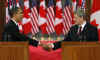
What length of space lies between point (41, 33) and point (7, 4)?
1.25 m

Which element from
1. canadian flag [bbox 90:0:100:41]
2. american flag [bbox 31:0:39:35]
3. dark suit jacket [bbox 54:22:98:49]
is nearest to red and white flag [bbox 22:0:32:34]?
american flag [bbox 31:0:39:35]

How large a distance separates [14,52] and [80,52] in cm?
57

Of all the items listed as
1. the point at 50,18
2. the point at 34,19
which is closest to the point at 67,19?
the point at 50,18

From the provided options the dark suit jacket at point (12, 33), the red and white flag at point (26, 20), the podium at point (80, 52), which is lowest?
the podium at point (80, 52)

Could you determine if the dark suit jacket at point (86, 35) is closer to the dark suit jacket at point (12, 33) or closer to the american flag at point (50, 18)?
the dark suit jacket at point (12, 33)

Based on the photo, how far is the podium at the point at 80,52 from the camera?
1.54 metres

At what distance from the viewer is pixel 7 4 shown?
4.89 metres

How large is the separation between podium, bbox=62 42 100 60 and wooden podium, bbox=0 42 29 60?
0.34 meters

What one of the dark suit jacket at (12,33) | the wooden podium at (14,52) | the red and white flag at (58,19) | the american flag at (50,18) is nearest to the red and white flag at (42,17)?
the american flag at (50,18)

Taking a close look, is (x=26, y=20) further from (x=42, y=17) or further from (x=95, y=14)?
(x=95, y=14)

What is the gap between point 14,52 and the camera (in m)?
1.53

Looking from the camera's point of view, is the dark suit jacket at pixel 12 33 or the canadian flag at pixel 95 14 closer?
the dark suit jacket at pixel 12 33

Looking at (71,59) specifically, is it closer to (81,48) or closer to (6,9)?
(81,48)

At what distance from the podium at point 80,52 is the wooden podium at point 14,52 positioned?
34 cm
